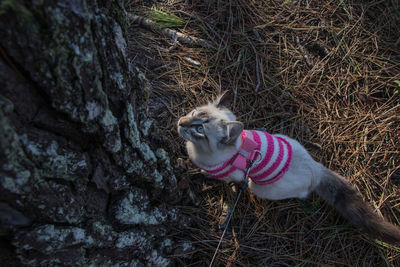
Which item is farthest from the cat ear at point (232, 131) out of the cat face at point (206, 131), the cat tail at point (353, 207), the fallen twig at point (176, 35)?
the fallen twig at point (176, 35)

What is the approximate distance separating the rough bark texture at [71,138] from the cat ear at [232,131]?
0.77 metres

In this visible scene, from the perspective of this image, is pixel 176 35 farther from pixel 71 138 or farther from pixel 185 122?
pixel 71 138

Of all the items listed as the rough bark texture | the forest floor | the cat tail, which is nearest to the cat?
the cat tail

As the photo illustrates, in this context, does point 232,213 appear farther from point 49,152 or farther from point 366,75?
point 366,75

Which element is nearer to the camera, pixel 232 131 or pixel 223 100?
pixel 232 131

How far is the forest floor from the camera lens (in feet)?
8.03

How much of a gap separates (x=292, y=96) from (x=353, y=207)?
1.37 m

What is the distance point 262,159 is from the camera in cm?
248

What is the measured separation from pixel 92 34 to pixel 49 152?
0.60 metres

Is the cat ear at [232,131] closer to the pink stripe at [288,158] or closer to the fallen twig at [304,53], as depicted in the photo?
the pink stripe at [288,158]

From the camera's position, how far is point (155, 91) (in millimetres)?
2906

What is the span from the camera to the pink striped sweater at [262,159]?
8.02 ft

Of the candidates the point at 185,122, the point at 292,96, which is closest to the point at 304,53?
the point at 292,96

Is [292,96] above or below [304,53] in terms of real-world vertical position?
below
